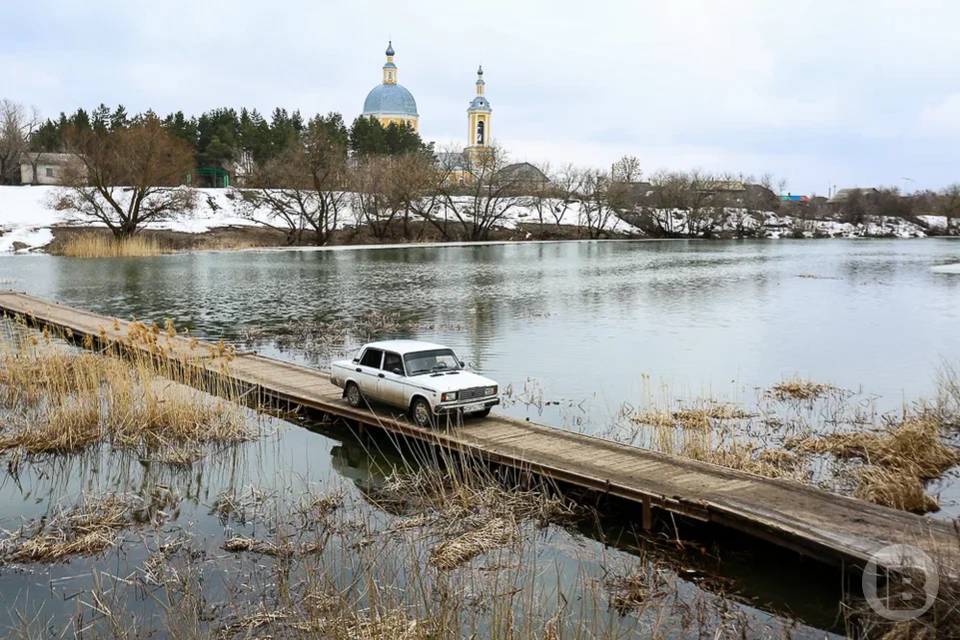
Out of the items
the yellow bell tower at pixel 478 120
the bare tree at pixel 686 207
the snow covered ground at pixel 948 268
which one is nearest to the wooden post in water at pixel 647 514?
the snow covered ground at pixel 948 268

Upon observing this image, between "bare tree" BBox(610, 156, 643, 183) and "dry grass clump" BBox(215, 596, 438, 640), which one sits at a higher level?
"bare tree" BBox(610, 156, 643, 183)

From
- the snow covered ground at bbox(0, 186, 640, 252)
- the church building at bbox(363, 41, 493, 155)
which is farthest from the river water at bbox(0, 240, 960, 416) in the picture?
the church building at bbox(363, 41, 493, 155)

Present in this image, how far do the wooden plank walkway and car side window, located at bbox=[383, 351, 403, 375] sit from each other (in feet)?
3.45

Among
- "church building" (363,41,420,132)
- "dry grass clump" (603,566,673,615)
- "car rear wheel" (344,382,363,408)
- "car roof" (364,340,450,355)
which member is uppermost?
"church building" (363,41,420,132)

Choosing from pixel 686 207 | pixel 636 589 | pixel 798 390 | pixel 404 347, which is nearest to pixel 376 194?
pixel 686 207

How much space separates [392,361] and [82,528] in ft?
22.2

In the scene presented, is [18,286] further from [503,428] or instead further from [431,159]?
[431,159]

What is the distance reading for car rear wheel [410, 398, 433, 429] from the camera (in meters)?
15.9

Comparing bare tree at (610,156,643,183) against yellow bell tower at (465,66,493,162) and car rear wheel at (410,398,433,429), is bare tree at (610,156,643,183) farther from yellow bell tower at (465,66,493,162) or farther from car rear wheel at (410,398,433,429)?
car rear wheel at (410,398,433,429)

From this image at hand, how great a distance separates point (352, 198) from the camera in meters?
98.1

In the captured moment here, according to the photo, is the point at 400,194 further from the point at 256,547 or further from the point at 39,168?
the point at 256,547

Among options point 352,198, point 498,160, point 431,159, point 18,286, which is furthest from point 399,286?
point 431,159

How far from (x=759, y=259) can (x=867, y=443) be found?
62696 mm

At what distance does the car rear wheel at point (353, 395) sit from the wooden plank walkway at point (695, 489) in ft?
0.57
